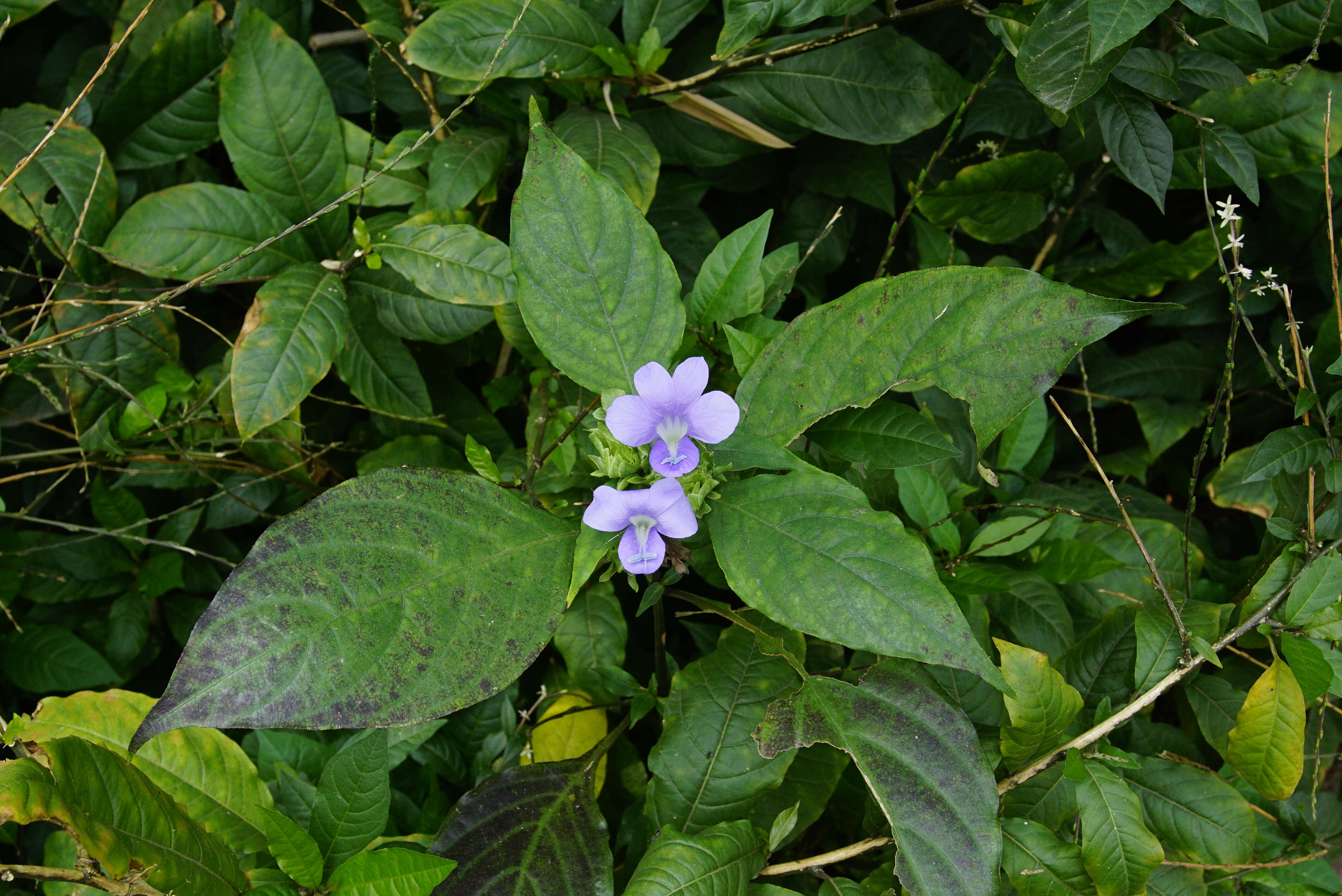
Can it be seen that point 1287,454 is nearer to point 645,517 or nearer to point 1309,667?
point 1309,667

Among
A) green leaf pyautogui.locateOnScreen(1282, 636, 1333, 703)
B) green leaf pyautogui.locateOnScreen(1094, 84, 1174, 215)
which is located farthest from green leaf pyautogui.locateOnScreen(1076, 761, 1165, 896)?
green leaf pyautogui.locateOnScreen(1094, 84, 1174, 215)

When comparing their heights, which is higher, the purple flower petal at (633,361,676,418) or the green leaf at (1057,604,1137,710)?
the purple flower petal at (633,361,676,418)

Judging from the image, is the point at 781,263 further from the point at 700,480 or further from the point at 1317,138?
the point at 1317,138

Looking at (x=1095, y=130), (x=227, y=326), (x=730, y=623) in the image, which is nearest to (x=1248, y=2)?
(x=1095, y=130)

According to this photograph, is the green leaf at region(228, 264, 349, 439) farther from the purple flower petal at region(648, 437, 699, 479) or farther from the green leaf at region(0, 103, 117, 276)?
the purple flower petal at region(648, 437, 699, 479)

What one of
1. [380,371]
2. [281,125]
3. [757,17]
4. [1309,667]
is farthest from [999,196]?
[281,125]

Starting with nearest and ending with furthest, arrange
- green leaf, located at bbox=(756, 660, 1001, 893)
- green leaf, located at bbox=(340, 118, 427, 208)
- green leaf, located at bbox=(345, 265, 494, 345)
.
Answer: green leaf, located at bbox=(756, 660, 1001, 893)
green leaf, located at bbox=(345, 265, 494, 345)
green leaf, located at bbox=(340, 118, 427, 208)

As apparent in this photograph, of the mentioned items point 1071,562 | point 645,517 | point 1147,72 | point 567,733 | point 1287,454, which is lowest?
point 567,733

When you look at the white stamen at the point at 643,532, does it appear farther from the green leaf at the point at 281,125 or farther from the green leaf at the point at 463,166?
the green leaf at the point at 281,125

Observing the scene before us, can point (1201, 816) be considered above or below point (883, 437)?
below
